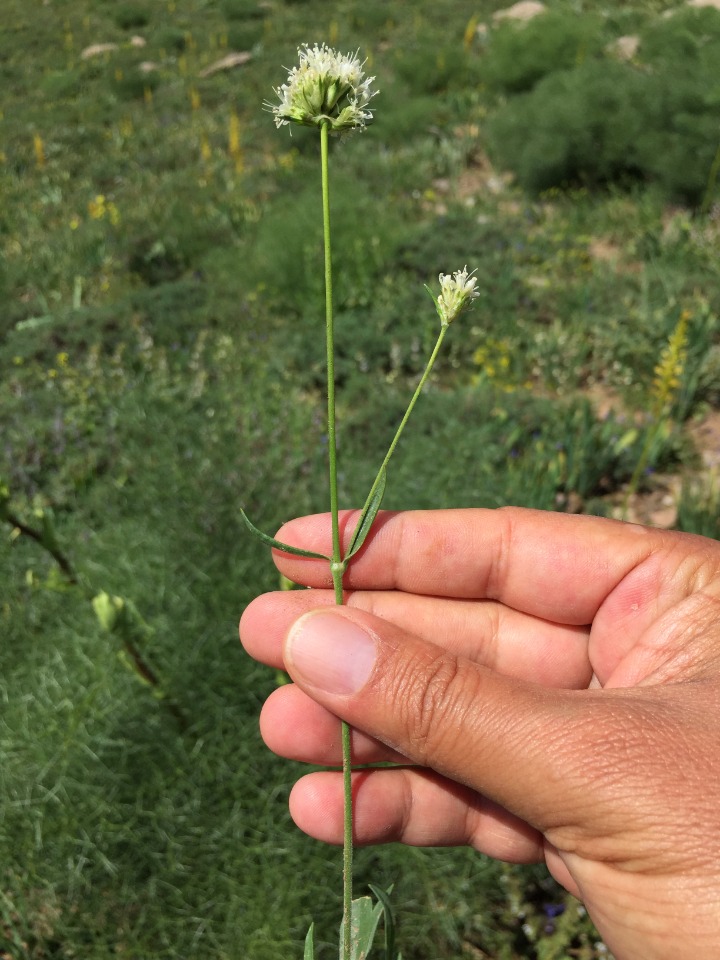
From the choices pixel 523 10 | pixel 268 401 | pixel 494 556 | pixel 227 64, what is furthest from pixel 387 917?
pixel 523 10

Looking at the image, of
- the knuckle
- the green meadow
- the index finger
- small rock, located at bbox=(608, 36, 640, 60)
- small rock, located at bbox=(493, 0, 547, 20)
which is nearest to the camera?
the knuckle

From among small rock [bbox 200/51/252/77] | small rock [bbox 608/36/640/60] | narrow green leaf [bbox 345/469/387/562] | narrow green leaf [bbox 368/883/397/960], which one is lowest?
narrow green leaf [bbox 368/883/397/960]

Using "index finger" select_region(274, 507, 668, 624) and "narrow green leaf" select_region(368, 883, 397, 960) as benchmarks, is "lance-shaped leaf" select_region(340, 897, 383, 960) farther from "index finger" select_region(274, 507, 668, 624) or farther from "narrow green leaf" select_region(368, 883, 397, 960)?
"index finger" select_region(274, 507, 668, 624)

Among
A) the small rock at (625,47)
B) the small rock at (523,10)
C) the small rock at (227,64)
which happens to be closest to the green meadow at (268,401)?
the small rock at (625,47)

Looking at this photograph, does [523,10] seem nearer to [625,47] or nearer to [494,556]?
[625,47]

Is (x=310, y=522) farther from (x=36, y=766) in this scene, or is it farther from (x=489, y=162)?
(x=489, y=162)

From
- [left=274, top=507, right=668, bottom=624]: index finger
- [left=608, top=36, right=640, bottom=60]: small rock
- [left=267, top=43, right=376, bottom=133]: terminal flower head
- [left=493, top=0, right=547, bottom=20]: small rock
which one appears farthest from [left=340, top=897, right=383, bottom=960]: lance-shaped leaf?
[left=493, top=0, right=547, bottom=20]: small rock
